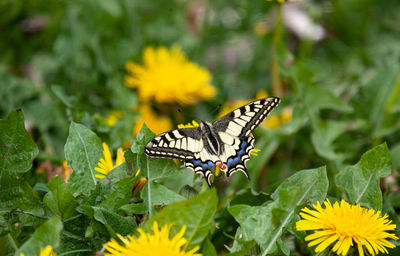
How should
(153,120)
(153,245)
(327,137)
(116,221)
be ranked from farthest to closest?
1. (153,120)
2. (327,137)
3. (116,221)
4. (153,245)

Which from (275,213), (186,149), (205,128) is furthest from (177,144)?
(275,213)

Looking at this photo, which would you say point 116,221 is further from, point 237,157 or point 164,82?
point 164,82

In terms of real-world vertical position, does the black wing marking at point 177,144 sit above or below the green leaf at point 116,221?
above

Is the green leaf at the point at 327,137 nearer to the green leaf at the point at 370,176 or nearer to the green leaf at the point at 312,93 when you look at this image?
the green leaf at the point at 312,93

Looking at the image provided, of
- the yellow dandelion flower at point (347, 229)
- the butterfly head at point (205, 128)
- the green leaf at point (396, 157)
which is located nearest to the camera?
the yellow dandelion flower at point (347, 229)

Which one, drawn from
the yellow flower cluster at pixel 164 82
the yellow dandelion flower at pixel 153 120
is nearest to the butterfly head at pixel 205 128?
the yellow dandelion flower at pixel 153 120

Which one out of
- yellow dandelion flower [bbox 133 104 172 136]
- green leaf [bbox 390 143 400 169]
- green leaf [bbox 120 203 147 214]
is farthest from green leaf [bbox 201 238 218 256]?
green leaf [bbox 390 143 400 169]

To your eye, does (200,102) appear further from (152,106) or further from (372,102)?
(372,102)
